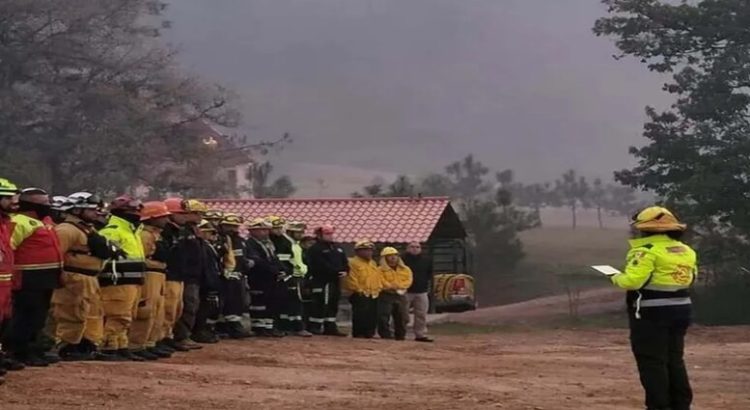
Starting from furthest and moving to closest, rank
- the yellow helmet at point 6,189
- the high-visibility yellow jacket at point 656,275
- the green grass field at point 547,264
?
the green grass field at point 547,264
the yellow helmet at point 6,189
the high-visibility yellow jacket at point 656,275

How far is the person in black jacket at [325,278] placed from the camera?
17766 millimetres

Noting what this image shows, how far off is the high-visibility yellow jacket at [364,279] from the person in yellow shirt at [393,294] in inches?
3.5

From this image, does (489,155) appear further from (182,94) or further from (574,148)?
(182,94)

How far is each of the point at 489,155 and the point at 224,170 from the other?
104131 millimetres

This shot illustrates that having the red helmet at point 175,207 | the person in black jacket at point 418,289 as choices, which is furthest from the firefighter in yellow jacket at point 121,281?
the person in black jacket at point 418,289

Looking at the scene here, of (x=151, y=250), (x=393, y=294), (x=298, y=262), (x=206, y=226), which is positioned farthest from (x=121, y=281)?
(x=393, y=294)

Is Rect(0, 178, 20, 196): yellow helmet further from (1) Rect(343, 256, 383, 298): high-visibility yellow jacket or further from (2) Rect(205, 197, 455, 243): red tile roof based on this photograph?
(2) Rect(205, 197, 455, 243): red tile roof

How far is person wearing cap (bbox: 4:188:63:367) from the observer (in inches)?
427

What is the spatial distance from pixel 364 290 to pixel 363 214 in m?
8.24

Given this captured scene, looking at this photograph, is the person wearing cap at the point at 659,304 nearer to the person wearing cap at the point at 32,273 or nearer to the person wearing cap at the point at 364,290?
the person wearing cap at the point at 32,273

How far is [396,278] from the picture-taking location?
59.9ft

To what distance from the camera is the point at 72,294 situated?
11.5m

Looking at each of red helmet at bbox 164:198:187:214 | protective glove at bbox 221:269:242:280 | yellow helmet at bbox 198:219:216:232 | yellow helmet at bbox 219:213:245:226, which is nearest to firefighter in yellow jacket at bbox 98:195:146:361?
red helmet at bbox 164:198:187:214

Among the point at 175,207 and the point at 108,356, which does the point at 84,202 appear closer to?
the point at 108,356
